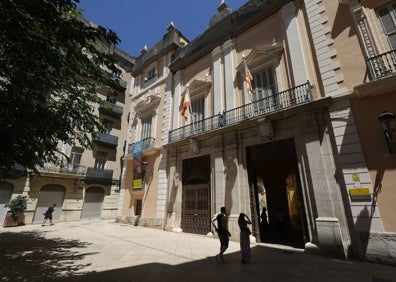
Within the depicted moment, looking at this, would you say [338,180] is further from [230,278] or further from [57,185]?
[57,185]

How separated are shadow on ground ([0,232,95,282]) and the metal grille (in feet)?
15.6

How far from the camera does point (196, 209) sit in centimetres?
1079

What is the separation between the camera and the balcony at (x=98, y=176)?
1954cm

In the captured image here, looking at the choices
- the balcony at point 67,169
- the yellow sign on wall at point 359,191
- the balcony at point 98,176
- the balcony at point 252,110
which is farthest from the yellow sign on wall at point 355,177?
the balcony at point 98,176

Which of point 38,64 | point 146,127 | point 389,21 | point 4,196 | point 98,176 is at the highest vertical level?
point 389,21

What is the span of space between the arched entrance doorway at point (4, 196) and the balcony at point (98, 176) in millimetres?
5224

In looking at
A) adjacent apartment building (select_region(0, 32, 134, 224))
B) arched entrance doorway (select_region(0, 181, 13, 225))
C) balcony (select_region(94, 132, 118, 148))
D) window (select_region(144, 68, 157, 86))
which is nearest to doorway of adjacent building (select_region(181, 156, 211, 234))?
adjacent apartment building (select_region(0, 32, 134, 224))

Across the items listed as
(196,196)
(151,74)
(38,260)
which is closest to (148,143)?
(196,196)

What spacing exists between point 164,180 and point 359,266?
9340mm

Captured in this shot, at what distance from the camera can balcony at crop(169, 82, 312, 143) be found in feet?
27.2

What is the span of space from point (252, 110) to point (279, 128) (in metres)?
1.68

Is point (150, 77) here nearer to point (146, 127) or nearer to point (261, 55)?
point (146, 127)

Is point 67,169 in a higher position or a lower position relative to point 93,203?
higher

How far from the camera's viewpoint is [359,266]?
5363mm
